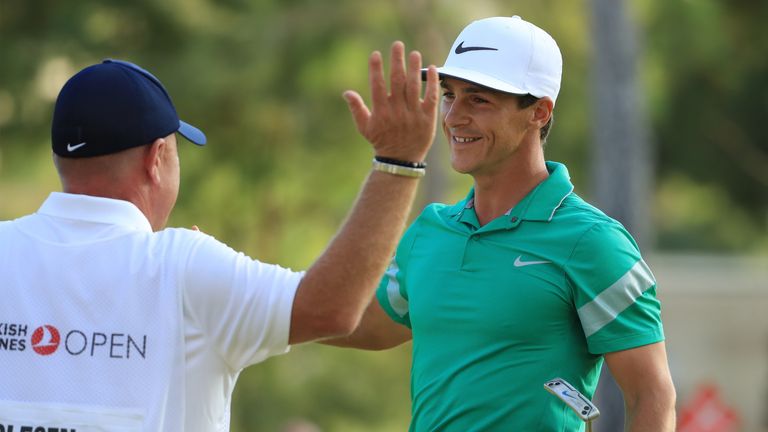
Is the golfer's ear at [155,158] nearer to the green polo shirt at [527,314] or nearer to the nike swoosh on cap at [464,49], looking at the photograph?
the green polo shirt at [527,314]

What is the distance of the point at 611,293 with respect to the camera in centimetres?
385

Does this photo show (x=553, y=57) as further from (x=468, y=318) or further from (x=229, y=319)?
(x=229, y=319)

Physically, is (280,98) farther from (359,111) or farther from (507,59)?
(359,111)

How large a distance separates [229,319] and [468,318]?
966 millimetres

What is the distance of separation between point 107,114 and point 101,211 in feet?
0.80

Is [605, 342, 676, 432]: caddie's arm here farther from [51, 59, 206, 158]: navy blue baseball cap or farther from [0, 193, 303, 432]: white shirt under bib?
[51, 59, 206, 158]: navy blue baseball cap

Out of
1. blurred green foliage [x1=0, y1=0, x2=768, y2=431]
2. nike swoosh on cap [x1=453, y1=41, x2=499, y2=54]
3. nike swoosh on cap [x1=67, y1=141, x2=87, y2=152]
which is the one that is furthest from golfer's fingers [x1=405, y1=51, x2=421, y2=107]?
blurred green foliage [x1=0, y1=0, x2=768, y2=431]

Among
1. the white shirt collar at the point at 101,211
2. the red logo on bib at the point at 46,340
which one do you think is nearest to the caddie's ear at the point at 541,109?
the white shirt collar at the point at 101,211

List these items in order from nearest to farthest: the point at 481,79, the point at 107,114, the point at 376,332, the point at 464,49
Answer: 1. the point at 107,114
2. the point at 481,79
3. the point at 464,49
4. the point at 376,332

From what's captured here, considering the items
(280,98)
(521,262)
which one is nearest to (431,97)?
(521,262)

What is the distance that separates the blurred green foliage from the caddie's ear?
8619 mm

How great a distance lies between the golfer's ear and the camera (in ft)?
11.4

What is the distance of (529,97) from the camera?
423cm

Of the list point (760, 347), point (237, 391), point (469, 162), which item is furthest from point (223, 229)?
point (469, 162)
